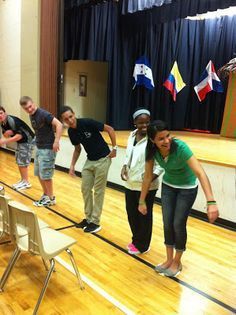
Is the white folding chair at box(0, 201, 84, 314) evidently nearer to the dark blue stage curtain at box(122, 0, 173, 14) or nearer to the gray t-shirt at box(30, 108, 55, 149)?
the gray t-shirt at box(30, 108, 55, 149)

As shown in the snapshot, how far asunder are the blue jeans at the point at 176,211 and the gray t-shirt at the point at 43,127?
1.88m

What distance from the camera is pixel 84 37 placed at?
290 inches

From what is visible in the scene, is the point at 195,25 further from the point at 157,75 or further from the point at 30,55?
the point at 30,55

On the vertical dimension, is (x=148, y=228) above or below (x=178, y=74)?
below

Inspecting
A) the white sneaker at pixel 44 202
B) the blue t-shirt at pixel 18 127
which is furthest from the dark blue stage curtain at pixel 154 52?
the white sneaker at pixel 44 202

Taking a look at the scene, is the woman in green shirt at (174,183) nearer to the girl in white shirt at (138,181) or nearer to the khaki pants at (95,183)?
the girl in white shirt at (138,181)

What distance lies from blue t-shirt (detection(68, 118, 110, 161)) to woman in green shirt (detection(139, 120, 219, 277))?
0.82m

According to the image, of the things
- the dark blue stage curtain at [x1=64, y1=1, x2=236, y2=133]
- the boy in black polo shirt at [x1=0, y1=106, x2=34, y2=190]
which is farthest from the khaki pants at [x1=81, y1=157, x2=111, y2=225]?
the dark blue stage curtain at [x1=64, y1=1, x2=236, y2=133]

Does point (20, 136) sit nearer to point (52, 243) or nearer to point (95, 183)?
point (95, 183)

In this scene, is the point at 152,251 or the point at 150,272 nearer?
the point at 150,272

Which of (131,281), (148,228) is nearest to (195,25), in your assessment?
(148,228)

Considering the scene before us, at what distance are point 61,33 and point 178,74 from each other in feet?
9.88

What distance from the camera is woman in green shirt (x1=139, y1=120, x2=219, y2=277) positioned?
2.16 m

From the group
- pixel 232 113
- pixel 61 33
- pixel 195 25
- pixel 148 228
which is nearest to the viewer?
pixel 148 228
